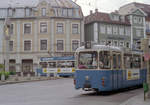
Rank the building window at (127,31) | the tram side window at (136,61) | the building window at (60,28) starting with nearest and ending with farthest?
the tram side window at (136,61)
the building window at (60,28)
the building window at (127,31)

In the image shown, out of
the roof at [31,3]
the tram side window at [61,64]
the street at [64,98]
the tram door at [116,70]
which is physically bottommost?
the street at [64,98]

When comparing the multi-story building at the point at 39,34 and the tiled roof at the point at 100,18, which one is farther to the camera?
the tiled roof at the point at 100,18

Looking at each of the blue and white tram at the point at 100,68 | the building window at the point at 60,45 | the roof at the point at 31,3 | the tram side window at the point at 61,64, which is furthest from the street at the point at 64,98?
the roof at the point at 31,3

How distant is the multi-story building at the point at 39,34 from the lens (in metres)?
51.8

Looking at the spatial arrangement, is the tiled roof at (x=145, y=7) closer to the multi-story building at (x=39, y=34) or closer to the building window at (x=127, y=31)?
the building window at (x=127, y=31)

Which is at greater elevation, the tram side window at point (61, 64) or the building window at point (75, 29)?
the building window at point (75, 29)

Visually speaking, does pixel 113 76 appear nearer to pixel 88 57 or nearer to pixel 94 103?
pixel 88 57

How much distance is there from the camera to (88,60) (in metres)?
16.1

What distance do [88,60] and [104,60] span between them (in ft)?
2.80

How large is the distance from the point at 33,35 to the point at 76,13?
858cm

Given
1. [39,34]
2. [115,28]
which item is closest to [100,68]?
[39,34]

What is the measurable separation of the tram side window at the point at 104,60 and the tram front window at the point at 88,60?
0.26 m

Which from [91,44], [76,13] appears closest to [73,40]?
[76,13]

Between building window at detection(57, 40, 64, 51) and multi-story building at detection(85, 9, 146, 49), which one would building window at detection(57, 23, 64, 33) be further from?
multi-story building at detection(85, 9, 146, 49)
